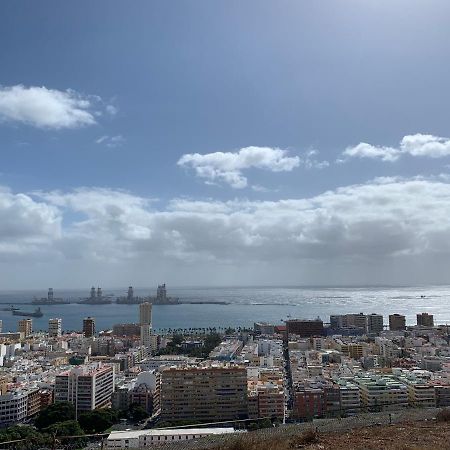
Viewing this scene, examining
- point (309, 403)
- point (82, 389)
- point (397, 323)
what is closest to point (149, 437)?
point (309, 403)

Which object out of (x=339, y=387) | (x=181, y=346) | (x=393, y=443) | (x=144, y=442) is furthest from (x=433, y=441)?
(x=181, y=346)

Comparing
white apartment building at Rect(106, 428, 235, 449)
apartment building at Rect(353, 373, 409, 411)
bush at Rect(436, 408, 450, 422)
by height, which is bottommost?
apartment building at Rect(353, 373, 409, 411)

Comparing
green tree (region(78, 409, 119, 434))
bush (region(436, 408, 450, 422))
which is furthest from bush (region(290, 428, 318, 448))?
green tree (region(78, 409, 119, 434))

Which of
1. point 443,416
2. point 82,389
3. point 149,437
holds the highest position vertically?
point 443,416

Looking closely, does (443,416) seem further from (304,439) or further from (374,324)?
(374,324)

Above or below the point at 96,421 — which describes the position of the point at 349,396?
above

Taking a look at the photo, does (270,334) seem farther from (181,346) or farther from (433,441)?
(433,441)

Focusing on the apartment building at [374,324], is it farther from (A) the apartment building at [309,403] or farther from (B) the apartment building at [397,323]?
(A) the apartment building at [309,403]

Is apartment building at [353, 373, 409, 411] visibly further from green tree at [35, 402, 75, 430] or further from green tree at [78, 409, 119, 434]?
green tree at [35, 402, 75, 430]
